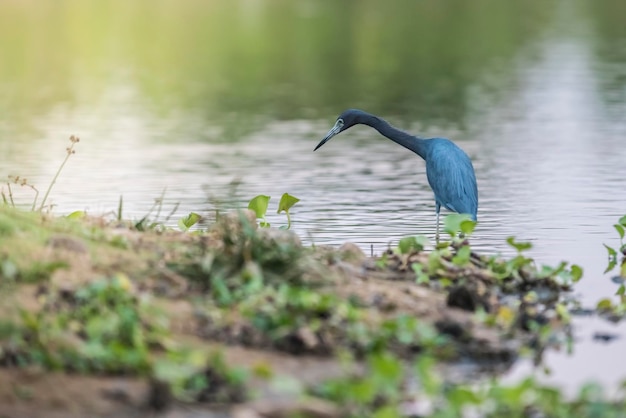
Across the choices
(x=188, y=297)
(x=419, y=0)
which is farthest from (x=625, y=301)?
(x=419, y=0)

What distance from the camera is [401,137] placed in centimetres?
1275

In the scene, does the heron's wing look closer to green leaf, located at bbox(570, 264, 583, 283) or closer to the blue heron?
the blue heron

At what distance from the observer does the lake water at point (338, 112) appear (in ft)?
43.3

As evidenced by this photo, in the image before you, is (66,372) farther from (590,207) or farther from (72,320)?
(590,207)

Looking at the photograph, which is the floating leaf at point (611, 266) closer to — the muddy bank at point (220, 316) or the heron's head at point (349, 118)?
the muddy bank at point (220, 316)

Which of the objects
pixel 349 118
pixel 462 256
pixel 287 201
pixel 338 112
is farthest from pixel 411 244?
pixel 338 112

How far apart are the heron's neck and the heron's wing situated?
0.29 meters

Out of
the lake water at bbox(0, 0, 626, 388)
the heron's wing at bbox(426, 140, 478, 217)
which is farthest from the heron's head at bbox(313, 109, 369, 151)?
the heron's wing at bbox(426, 140, 478, 217)

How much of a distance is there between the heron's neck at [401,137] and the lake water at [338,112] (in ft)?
2.33

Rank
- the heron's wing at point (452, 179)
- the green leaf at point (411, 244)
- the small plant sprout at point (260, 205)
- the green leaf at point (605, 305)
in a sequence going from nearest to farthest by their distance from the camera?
the green leaf at point (605, 305), the green leaf at point (411, 244), the small plant sprout at point (260, 205), the heron's wing at point (452, 179)

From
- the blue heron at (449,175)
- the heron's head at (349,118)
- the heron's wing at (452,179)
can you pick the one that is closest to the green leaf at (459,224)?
the blue heron at (449,175)

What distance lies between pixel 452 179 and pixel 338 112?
35.4ft

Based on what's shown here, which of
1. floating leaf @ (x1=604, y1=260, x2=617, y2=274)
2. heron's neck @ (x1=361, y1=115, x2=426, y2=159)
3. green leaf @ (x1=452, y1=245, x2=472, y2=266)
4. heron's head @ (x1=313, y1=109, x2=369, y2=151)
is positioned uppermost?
heron's head @ (x1=313, y1=109, x2=369, y2=151)

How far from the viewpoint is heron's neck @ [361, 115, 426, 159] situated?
41.2 feet
